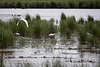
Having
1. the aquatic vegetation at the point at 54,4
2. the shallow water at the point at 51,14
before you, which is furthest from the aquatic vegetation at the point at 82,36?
the aquatic vegetation at the point at 54,4

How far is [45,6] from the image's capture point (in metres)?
33.5

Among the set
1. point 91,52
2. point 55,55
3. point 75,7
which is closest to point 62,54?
point 55,55

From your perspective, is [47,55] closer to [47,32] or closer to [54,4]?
[47,32]

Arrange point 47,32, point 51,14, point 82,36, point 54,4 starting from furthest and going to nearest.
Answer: point 54,4, point 51,14, point 47,32, point 82,36

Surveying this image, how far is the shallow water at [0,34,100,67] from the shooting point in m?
7.09

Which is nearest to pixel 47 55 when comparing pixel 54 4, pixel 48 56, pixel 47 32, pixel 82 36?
pixel 48 56

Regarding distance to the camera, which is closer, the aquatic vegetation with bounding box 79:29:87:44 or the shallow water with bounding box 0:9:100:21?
the aquatic vegetation with bounding box 79:29:87:44

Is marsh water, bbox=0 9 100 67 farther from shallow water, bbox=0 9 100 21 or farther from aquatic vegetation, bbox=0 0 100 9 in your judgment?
aquatic vegetation, bbox=0 0 100 9

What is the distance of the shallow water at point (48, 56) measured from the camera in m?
7.09

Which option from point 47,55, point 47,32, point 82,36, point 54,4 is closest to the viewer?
point 47,55

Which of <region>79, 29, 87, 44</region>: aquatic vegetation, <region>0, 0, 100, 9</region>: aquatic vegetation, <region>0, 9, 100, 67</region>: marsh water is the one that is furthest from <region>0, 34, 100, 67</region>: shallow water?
<region>0, 0, 100, 9</region>: aquatic vegetation

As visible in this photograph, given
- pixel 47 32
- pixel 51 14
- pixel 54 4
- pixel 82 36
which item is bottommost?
pixel 51 14

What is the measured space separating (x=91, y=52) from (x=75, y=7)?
24054 mm

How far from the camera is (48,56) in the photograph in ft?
26.4
